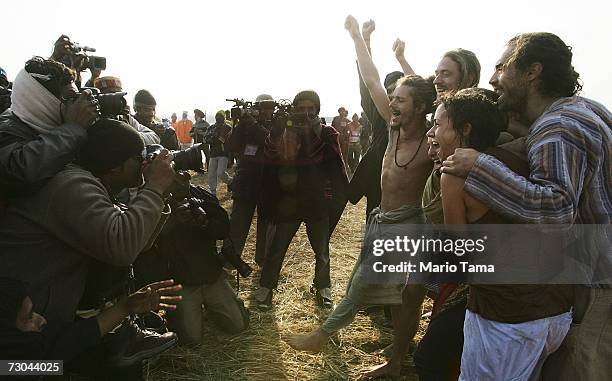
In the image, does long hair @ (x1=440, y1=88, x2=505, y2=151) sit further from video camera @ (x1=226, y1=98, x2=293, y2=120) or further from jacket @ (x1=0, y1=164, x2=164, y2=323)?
video camera @ (x1=226, y1=98, x2=293, y2=120)

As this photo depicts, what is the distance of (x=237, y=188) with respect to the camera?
5.35 meters

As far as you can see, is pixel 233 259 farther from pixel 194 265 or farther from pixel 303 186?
pixel 303 186

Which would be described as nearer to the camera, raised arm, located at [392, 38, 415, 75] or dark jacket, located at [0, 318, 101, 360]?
dark jacket, located at [0, 318, 101, 360]

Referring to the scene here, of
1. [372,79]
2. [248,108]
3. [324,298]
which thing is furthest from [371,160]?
[248,108]

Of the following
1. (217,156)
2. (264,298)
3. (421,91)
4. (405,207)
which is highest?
(217,156)

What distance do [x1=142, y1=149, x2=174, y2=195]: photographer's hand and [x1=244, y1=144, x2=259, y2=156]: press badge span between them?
3057 millimetres

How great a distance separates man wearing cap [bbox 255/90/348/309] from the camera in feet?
14.8

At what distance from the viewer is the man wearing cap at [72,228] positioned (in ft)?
6.87

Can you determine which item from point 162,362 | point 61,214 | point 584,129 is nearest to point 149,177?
point 61,214

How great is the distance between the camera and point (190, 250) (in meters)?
3.72

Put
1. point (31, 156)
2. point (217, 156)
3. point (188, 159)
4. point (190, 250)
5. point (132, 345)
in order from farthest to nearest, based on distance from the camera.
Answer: point (217, 156), point (190, 250), point (188, 159), point (132, 345), point (31, 156)

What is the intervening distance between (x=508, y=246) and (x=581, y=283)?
1.25ft

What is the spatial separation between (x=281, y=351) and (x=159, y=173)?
1.90 metres

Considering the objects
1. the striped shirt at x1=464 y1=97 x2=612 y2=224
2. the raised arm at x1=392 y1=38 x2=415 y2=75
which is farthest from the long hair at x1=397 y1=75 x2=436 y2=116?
the striped shirt at x1=464 y1=97 x2=612 y2=224
